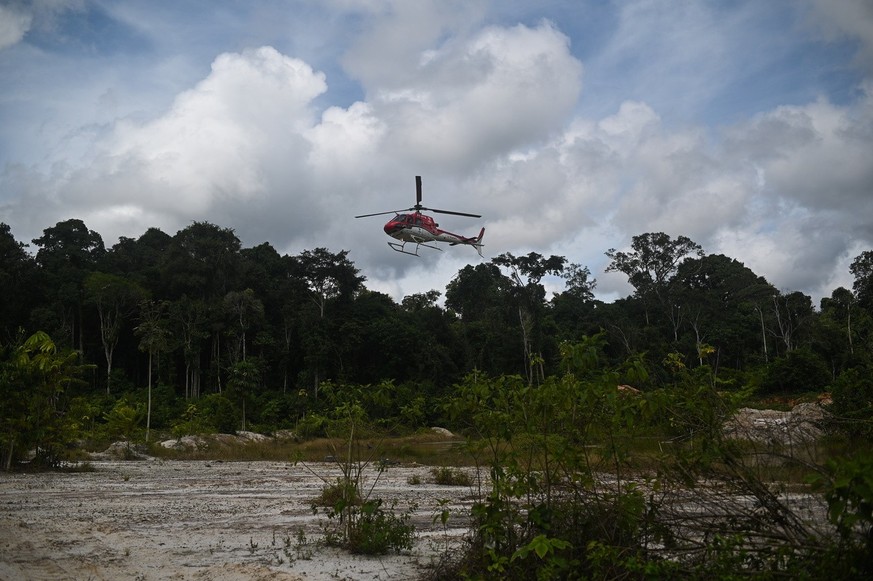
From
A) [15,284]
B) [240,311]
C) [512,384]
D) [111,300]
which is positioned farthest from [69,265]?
[512,384]

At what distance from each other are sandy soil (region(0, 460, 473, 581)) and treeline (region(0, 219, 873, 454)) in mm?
24539

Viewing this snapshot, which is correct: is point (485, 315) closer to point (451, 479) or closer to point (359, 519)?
point (451, 479)

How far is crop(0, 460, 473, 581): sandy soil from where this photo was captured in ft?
19.7

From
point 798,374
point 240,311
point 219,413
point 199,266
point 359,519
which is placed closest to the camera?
point 359,519

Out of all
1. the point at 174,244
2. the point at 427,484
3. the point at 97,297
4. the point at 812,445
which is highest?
the point at 174,244

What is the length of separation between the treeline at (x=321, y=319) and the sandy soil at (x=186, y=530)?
2454 cm

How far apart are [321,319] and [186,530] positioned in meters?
41.8

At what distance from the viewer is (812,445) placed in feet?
15.0

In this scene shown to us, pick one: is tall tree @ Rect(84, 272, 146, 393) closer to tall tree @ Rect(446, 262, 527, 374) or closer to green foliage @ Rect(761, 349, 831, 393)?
tall tree @ Rect(446, 262, 527, 374)

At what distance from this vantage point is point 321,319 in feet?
163

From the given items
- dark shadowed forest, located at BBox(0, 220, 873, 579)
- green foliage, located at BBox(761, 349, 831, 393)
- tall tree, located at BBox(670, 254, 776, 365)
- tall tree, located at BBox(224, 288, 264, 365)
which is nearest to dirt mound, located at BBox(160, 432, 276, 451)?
dark shadowed forest, located at BBox(0, 220, 873, 579)

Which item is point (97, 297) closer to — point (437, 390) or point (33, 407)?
point (437, 390)

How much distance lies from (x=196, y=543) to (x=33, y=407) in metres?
9.92

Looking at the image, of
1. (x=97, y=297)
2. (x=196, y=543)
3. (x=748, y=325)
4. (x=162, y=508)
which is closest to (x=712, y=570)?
(x=196, y=543)
